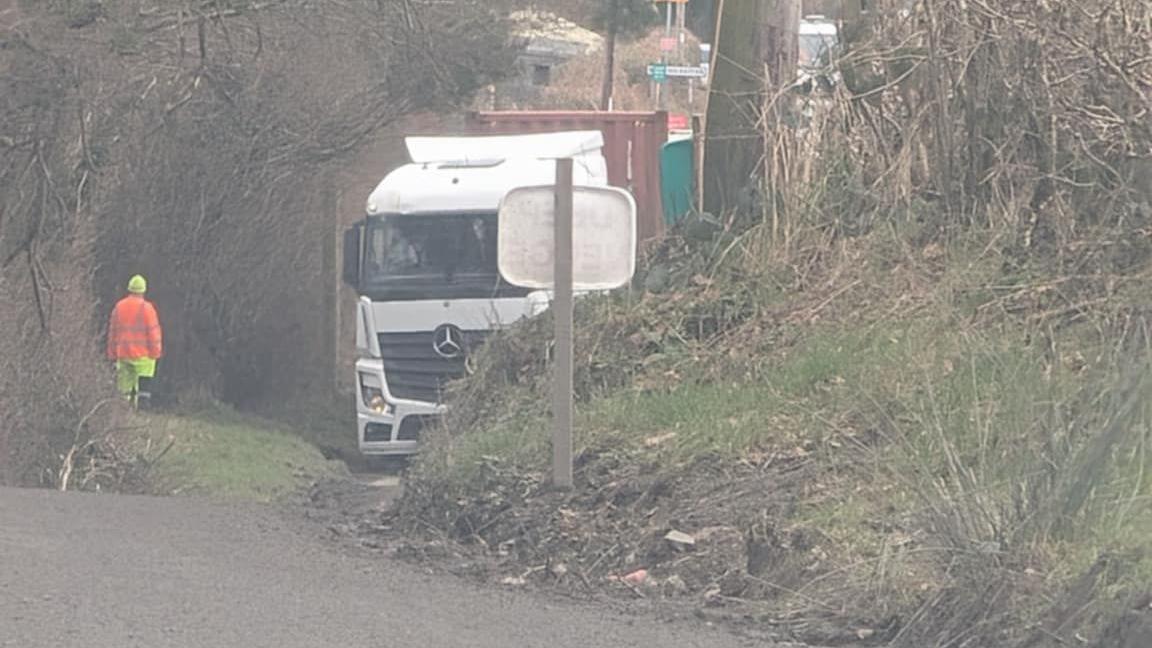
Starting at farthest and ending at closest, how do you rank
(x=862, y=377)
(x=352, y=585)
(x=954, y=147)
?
(x=954, y=147)
(x=862, y=377)
(x=352, y=585)

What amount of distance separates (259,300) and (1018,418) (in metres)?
19.7

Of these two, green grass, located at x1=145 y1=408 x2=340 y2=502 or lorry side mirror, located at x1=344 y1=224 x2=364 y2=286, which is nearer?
green grass, located at x1=145 y1=408 x2=340 y2=502

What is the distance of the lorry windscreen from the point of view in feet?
63.4

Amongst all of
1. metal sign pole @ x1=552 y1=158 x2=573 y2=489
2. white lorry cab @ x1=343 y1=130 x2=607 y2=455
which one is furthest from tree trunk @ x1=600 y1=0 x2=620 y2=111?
metal sign pole @ x1=552 y1=158 x2=573 y2=489

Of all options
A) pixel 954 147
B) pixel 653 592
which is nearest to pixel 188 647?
pixel 653 592

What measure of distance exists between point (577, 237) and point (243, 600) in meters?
3.07

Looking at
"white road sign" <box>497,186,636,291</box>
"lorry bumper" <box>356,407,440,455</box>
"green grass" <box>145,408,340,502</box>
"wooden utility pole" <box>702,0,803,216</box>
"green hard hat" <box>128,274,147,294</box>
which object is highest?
"wooden utility pole" <box>702,0,803,216</box>

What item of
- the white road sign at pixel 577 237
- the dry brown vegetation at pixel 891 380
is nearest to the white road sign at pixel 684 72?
the dry brown vegetation at pixel 891 380

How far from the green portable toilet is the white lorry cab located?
3027 millimetres

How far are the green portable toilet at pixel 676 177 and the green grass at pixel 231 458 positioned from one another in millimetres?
4217

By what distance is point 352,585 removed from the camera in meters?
8.09

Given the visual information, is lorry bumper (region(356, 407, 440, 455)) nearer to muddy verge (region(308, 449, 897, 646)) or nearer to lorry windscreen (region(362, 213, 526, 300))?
lorry windscreen (region(362, 213, 526, 300))

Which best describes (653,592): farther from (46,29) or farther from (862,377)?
(46,29)

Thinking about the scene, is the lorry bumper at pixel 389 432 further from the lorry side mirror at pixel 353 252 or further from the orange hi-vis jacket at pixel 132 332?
the orange hi-vis jacket at pixel 132 332
